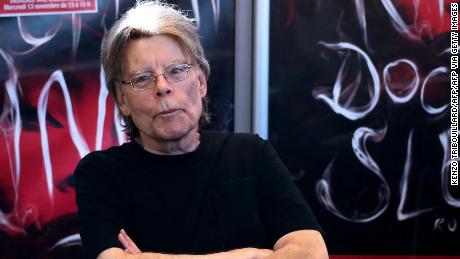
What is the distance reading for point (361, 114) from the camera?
2.45m

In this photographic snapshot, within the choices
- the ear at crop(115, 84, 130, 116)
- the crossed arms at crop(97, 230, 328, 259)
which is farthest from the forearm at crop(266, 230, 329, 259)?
the ear at crop(115, 84, 130, 116)

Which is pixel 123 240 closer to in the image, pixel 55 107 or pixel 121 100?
pixel 121 100

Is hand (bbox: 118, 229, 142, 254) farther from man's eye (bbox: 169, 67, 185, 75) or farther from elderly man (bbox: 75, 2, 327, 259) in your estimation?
man's eye (bbox: 169, 67, 185, 75)

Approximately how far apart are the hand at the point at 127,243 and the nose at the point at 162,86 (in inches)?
17.6

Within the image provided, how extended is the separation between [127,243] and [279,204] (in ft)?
1.64

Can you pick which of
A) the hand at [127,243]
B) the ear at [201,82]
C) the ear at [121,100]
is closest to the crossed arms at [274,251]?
the hand at [127,243]

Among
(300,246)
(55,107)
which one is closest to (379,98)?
(300,246)

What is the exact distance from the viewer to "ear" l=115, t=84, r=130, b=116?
1.88 m

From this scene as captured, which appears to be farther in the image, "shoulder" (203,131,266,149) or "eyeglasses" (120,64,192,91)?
"shoulder" (203,131,266,149)

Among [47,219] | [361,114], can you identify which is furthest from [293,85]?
[47,219]

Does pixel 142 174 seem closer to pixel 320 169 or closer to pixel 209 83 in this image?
pixel 209 83

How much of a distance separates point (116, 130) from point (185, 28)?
0.84 meters

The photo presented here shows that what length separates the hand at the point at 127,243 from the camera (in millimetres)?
1644

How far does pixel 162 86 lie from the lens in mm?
1731
